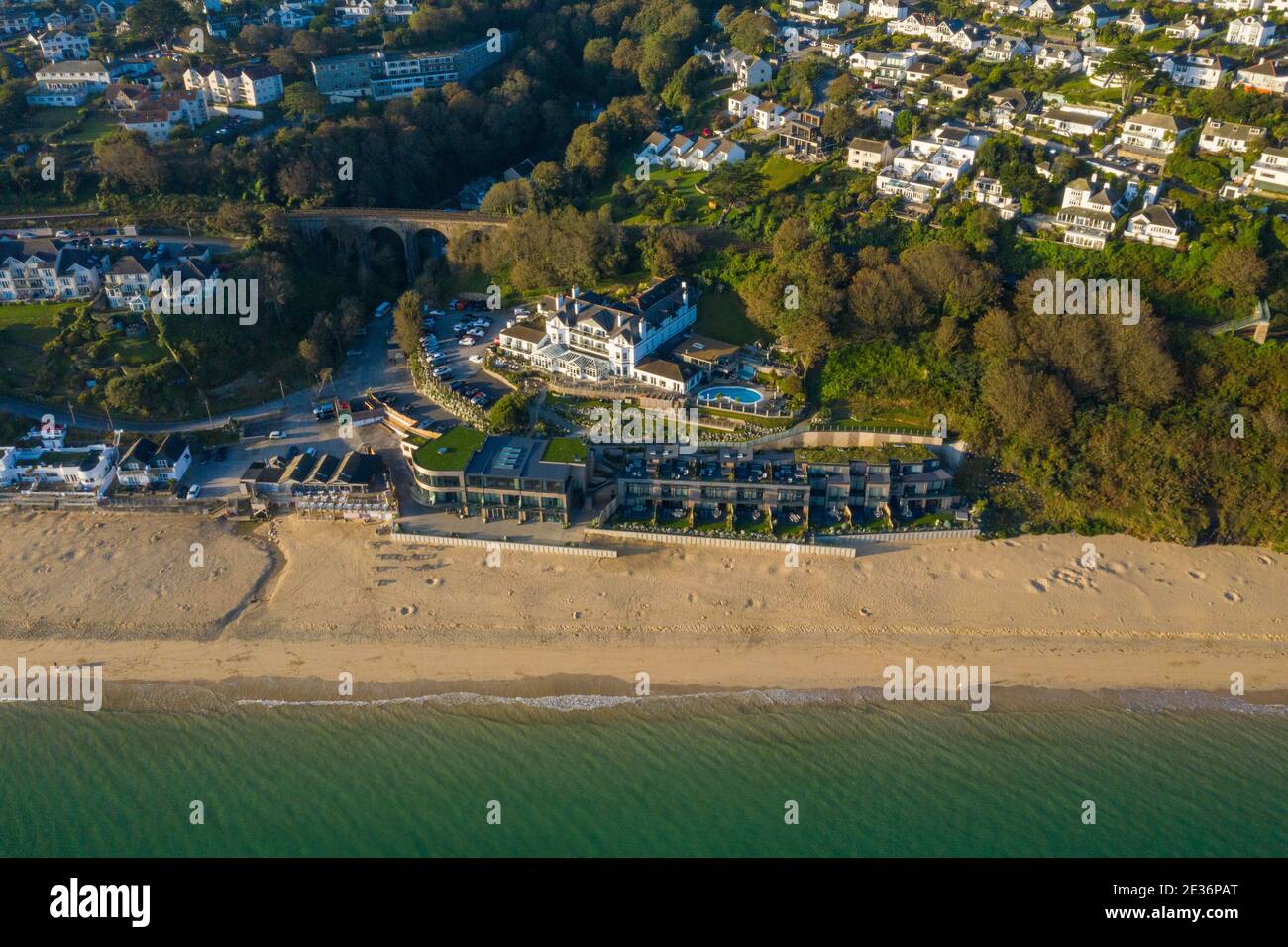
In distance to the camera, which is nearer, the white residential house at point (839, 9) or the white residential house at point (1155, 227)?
the white residential house at point (1155, 227)

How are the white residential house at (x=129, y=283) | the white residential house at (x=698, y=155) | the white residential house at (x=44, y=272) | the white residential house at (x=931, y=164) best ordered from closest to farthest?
the white residential house at (x=129, y=283) < the white residential house at (x=44, y=272) < the white residential house at (x=931, y=164) < the white residential house at (x=698, y=155)

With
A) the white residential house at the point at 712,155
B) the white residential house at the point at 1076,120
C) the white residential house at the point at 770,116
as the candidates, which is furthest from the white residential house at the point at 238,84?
the white residential house at the point at 1076,120

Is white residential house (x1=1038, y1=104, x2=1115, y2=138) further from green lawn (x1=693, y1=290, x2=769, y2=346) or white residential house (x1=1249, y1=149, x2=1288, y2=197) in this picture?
green lawn (x1=693, y1=290, x2=769, y2=346)

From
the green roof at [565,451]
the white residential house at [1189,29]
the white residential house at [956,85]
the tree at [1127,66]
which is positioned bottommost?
the green roof at [565,451]

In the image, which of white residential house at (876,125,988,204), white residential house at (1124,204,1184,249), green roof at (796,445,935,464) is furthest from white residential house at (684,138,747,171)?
green roof at (796,445,935,464)

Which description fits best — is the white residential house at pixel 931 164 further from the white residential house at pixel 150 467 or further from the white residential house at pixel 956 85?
the white residential house at pixel 150 467
